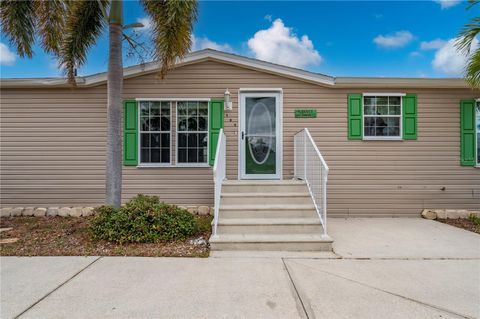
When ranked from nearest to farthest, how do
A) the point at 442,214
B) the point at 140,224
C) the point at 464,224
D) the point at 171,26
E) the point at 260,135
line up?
the point at 140,224 < the point at 171,26 < the point at 464,224 < the point at 442,214 < the point at 260,135

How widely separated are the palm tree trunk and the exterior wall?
140 cm

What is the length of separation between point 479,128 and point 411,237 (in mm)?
3729

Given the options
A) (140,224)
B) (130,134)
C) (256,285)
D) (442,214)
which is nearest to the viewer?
(256,285)

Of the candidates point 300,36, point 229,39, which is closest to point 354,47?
point 300,36

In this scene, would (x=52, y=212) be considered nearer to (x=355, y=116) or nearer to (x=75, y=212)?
(x=75, y=212)

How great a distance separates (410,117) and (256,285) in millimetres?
5507

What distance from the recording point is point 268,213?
4.44 metres

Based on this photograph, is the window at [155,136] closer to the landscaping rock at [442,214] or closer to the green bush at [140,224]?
the green bush at [140,224]

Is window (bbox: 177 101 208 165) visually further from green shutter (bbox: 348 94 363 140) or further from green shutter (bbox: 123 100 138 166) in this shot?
green shutter (bbox: 348 94 363 140)

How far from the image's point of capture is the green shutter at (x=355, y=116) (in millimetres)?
5938

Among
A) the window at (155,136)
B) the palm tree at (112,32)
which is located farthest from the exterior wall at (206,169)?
the palm tree at (112,32)

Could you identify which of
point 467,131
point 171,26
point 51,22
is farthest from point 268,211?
point 467,131

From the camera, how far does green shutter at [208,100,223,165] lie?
19.5ft

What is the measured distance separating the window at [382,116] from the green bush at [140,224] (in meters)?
4.69
